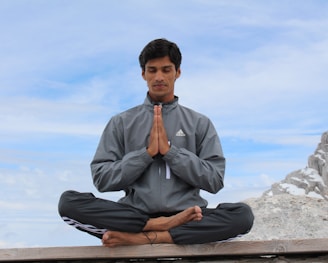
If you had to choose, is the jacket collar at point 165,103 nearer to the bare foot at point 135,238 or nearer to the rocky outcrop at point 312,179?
the bare foot at point 135,238

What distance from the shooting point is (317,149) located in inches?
669

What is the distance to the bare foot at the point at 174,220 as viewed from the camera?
3.38 metres

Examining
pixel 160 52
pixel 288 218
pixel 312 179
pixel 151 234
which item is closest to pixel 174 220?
pixel 151 234

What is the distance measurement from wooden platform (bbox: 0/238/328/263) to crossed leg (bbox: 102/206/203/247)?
4 cm

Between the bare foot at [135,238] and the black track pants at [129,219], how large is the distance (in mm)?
32

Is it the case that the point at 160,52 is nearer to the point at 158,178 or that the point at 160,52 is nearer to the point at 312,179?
the point at 158,178

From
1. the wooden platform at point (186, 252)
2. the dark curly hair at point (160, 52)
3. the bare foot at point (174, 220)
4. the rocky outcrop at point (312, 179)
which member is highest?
the dark curly hair at point (160, 52)

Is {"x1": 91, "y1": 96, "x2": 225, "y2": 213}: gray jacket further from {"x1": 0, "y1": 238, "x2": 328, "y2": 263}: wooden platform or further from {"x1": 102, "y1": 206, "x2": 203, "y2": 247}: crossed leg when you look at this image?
{"x1": 0, "y1": 238, "x2": 328, "y2": 263}: wooden platform

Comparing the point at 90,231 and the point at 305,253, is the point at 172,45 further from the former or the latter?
the point at 305,253

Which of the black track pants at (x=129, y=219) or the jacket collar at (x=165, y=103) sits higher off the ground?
the jacket collar at (x=165, y=103)

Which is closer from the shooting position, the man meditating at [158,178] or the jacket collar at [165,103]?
the man meditating at [158,178]

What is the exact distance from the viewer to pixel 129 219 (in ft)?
11.2

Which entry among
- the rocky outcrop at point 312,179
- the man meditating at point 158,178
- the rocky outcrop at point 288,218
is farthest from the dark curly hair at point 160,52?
the rocky outcrop at point 312,179

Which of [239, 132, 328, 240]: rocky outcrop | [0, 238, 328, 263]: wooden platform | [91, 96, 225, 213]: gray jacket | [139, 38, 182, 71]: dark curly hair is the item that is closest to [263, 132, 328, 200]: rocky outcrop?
[239, 132, 328, 240]: rocky outcrop
